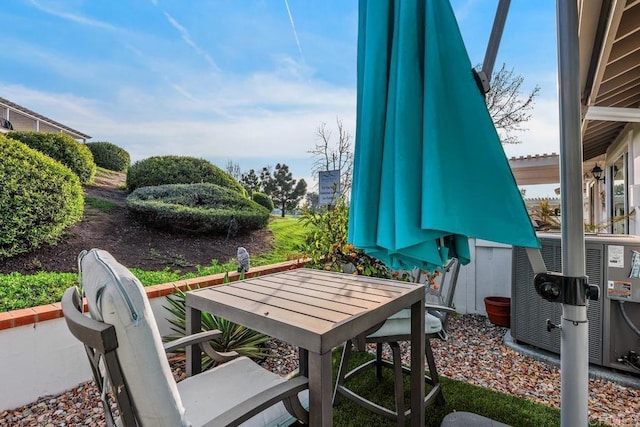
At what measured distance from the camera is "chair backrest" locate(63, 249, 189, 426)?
2.82 ft

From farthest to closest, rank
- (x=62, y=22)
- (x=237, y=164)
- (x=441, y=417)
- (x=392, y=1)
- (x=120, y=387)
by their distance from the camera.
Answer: (x=237, y=164) → (x=62, y=22) → (x=441, y=417) → (x=392, y=1) → (x=120, y=387)

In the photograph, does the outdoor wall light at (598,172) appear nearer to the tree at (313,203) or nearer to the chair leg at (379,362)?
the tree at (313,203)

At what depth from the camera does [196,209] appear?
5.63 metres

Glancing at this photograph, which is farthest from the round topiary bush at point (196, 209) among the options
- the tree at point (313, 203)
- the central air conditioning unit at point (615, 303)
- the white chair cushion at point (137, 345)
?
the central air conditioning unit at point (615, 303)

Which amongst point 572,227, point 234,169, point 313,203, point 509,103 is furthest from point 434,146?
point 234,169

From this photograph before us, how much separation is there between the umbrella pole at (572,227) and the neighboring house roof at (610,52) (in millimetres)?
2047

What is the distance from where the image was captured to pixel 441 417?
2033 millimetres

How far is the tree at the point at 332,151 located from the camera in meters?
7.89

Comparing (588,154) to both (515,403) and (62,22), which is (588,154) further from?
(62,22)

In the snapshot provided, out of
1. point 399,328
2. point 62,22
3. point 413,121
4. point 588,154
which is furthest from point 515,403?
point 588,154

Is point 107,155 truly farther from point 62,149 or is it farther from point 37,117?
point 37,117

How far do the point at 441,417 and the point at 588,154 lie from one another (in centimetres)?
883

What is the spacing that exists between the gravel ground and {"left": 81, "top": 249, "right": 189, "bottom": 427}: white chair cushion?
1568 millimetres

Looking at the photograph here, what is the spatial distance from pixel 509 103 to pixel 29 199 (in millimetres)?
12200
